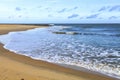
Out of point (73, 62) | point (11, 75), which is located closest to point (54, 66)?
point (73, 62)

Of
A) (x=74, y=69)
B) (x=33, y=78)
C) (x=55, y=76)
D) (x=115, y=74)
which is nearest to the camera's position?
(x=33, y=78)

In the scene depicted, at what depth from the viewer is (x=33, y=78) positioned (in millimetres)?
10180

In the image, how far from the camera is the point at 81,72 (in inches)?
481

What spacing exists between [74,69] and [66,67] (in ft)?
2.30

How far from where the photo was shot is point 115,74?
11.8 meters

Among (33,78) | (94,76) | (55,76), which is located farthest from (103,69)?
(33,78)

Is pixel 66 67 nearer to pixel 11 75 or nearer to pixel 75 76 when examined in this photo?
pixel 75 76

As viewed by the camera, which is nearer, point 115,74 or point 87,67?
point 115,74

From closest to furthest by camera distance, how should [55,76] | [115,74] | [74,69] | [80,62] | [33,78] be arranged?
1. [33,78]
2. [55,76]
3. [115,74]
4. [74,69]
5. [80,62]

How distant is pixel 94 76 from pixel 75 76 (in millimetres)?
865

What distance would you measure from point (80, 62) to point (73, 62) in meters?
0.42

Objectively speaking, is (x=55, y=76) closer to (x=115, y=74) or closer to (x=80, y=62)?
(x=115, y=74)

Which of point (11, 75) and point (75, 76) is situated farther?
point (75, 76)

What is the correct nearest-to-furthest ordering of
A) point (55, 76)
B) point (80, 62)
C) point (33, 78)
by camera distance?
point (33, 78), point (55, 76), point (80, 62)
